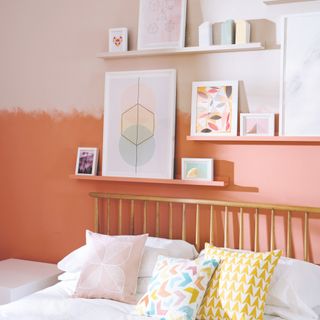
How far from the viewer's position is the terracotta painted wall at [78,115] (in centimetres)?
290

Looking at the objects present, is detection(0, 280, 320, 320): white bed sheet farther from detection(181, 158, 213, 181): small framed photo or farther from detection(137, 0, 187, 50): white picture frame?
detection(137, 0, 187, 50): white picture frame

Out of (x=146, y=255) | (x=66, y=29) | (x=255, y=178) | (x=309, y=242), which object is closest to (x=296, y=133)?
(x=255, y=178)

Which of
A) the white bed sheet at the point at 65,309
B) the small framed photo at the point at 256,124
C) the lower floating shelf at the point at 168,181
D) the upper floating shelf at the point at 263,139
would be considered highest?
the small framed photo at the point at 256,124

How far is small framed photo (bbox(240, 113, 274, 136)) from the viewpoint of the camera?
112 inches

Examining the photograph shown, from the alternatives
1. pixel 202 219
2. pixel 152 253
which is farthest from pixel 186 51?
Result: pixel 152 253

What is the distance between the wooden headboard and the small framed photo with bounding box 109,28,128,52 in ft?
2.90

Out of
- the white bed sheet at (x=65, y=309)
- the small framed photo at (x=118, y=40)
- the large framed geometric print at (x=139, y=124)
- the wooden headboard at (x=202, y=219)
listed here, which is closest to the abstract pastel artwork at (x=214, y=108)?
the large framed geometric print at (x=139, y=124)

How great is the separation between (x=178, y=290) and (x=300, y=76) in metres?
1.27

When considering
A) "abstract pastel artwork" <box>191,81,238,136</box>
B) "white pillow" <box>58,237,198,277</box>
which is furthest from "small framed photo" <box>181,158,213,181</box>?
"white pillow" <box>58,237,198,277</box>

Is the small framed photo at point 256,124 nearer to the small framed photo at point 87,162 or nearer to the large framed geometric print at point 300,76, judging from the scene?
the large framed geometric print at point 300,76

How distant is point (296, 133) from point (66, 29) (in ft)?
5.33

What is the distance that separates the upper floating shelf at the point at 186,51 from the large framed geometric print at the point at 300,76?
0.17 m

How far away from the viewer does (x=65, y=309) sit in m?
2.46

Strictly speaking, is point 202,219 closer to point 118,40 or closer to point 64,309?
point 64,309
